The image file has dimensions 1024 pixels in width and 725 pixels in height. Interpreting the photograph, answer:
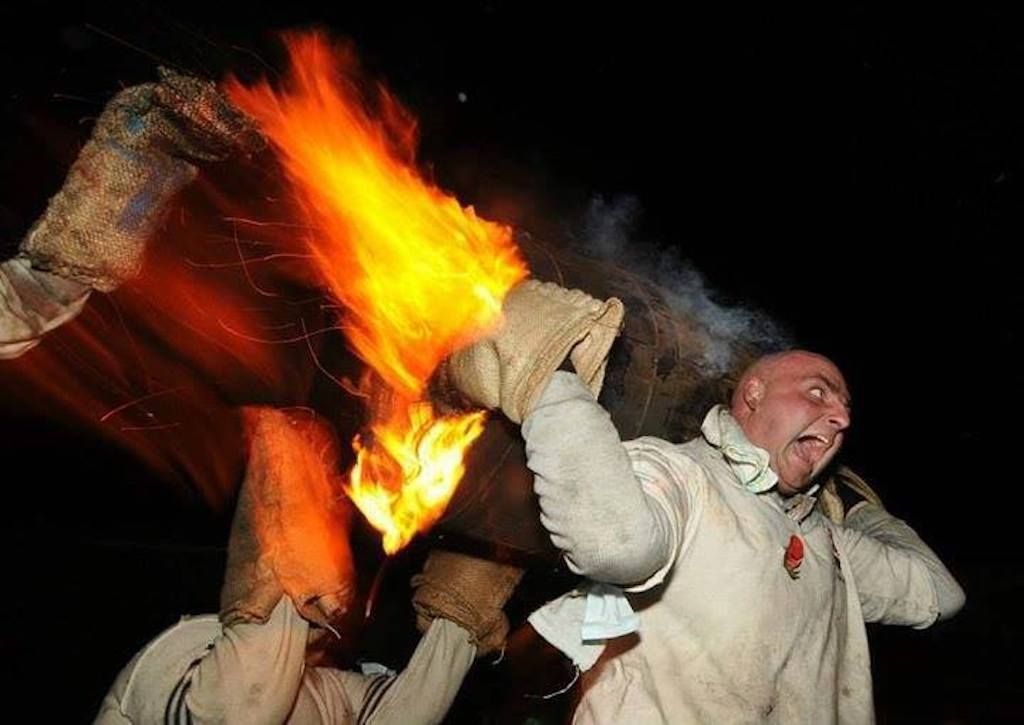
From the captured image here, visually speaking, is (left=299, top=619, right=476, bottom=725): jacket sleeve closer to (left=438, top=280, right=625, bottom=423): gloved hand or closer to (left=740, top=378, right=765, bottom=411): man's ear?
(left=740, top=378, right=765, bottom=411): man's ear

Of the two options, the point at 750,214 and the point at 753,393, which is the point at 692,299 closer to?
the point at 753,393

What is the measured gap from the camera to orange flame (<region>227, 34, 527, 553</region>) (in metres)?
2.51

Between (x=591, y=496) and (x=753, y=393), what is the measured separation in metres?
1.59

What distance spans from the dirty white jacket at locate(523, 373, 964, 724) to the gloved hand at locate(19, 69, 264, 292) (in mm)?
1475

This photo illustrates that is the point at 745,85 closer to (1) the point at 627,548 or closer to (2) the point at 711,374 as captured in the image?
(2) the point at 711,374

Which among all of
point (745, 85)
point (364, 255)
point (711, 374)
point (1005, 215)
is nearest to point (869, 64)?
point (745, 85)

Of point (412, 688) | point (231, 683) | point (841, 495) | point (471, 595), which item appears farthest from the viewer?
point (471, 595)

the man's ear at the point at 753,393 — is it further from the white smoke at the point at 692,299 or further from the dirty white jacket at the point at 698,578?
the white smoke at the point at 692,299

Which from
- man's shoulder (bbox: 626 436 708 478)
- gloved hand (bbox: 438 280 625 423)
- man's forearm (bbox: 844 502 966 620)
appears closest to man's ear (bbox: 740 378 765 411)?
man's shoulder (bbox: 626 436 708 478)

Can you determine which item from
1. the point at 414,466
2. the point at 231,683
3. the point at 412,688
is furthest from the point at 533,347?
the point at 412,688

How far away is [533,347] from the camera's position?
2.13 metres

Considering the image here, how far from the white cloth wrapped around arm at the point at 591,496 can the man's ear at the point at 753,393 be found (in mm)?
1233

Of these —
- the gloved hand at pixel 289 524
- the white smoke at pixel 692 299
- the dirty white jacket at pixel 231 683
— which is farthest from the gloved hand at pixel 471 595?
the white smoke at pixel 692 299

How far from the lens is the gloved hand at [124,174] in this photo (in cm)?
218
